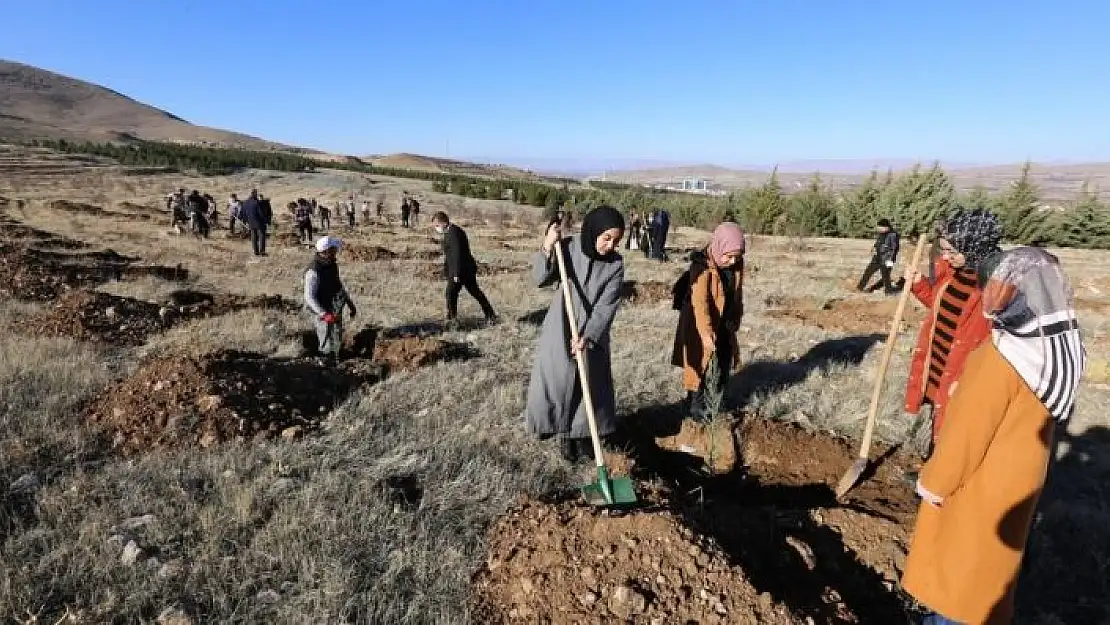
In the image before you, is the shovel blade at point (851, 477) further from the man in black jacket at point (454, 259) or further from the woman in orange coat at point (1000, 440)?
the man in black jacket at point (454, 259)

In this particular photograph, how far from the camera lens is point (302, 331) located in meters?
6.93

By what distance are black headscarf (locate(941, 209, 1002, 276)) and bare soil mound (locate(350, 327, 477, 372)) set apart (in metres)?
4.21

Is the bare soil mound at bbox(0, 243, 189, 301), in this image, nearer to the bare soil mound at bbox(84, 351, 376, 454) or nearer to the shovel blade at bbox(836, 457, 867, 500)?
the bare soil mound at bbox(84, 351, 376, 454)

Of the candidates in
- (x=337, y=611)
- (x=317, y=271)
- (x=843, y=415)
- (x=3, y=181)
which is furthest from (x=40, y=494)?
(x=3, y=181)

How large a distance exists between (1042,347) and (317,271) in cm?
536

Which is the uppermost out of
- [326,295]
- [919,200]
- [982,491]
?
[919,200]

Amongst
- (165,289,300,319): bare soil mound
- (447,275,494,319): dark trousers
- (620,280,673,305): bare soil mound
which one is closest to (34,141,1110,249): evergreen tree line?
(620,280,673,305): bare soil mound

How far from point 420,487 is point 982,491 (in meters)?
2.60

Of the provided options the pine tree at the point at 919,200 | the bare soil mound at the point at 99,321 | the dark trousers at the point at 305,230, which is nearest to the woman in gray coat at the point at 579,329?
the bare soil mound at the point at 99,321

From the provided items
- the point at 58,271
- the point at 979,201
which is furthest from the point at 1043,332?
the point at 979,201

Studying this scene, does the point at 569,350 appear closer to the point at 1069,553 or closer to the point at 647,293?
the point at 1069,553

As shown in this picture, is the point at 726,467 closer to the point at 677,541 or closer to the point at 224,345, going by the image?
the point at 677,541

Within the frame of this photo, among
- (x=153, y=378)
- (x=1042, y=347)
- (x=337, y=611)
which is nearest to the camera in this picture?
(x=1042, y=347)

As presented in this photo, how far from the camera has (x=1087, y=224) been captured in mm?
22375
